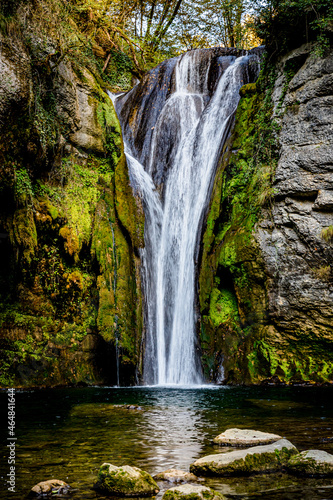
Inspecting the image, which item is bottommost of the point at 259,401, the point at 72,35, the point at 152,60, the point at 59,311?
the point at 259,401

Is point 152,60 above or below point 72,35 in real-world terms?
Answer: above

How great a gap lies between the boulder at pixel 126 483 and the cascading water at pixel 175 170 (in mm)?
7235

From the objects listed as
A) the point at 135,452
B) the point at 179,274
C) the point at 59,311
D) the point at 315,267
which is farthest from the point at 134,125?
the point at 135,452

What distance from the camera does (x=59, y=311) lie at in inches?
413

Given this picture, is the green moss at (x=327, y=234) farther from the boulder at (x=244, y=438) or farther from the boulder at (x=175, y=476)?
the boulder at (x=175, y=476)

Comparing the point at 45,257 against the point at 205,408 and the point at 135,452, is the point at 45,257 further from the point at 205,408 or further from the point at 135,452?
the point at 135,452

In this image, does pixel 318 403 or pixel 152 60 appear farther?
pixel 152 60

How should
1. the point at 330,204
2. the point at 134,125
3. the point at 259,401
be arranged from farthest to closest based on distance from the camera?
the point at 134,125
the point at 330,204
the point at 259,401

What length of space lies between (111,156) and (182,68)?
6536mm

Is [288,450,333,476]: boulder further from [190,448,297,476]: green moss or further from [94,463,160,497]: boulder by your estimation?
[94,463,160,497]: boulder

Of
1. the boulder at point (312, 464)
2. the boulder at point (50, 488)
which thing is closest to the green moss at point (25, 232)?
the boulder at point (50, 488)

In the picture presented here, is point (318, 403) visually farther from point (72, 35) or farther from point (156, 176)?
point (72, 35)

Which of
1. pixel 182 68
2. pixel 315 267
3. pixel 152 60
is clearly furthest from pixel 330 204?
pixel 152 60

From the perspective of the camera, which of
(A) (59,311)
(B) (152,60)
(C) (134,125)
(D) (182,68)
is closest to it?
(A) (59,311)
